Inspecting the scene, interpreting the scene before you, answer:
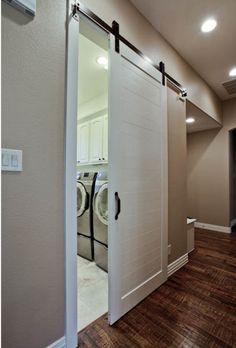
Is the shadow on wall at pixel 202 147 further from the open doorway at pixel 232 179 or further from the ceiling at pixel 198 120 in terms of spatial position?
the open doorway at pixel 232 179

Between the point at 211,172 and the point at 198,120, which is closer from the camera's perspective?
the point at 198,120

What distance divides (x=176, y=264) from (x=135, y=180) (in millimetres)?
1431

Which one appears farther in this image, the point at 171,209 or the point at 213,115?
the point at 213,115

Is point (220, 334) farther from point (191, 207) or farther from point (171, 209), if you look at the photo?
point (191, 207)

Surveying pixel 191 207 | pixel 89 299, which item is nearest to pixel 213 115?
pixel 191 207

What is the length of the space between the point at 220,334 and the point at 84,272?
1601 millimetres

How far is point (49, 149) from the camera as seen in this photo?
49.2 inches

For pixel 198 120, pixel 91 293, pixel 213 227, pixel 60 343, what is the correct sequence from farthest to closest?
pixel 213 227 → pixel 198 120 → pixel 91 293 → pixel 60 343

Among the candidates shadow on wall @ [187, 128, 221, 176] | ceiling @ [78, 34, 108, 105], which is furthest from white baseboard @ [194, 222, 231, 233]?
Answer: ceiling @ [78, 34, 108, 105]

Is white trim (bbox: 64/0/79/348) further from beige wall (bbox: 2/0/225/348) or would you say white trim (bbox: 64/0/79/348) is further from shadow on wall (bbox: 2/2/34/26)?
shadow on wall (bbox: 2/2/34/26)

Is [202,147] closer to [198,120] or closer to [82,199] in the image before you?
[198,120]

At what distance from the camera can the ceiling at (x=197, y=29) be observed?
6.21ft

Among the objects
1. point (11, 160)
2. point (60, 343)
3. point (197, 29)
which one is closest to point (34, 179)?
point (11, 160)

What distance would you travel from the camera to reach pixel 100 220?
2621mm
